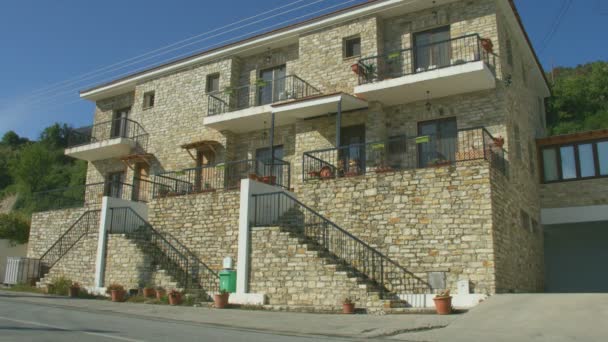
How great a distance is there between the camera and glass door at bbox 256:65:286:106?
19.7m

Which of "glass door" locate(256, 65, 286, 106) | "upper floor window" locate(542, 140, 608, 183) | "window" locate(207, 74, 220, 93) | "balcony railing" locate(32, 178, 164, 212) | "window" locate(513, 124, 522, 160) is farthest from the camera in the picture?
"balcony railing" locate(32, 178, 164, 212)

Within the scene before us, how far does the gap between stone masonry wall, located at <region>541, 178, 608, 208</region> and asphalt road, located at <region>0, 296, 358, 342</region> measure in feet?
40.8

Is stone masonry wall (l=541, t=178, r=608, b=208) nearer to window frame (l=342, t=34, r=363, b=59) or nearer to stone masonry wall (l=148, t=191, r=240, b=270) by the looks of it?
window frame (l=342, t=34, r=363, b=59)

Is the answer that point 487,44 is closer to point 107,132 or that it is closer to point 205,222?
point 205,222

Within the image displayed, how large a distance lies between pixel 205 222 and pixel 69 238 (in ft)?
23.5

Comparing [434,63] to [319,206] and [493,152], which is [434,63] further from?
[319,206]

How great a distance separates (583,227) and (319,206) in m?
9.60

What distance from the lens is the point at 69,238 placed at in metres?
20.4

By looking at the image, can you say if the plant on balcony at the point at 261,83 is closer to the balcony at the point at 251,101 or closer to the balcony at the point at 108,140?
the balcony at the point at 251,101

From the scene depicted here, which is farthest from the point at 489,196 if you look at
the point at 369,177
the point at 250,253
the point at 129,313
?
the point at 129,313

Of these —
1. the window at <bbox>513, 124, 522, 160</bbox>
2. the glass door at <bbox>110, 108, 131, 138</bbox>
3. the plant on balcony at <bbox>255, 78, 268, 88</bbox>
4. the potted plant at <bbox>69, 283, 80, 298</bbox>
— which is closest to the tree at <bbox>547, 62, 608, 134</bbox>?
the window at <bbox>513, 124, 522, 160</bbox>

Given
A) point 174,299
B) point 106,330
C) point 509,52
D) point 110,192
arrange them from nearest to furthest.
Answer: point 106,330, point 174,299, point 509,52, point 110,192

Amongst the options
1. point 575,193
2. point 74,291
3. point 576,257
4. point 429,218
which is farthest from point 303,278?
point 576,257

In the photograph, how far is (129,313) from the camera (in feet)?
39.1
